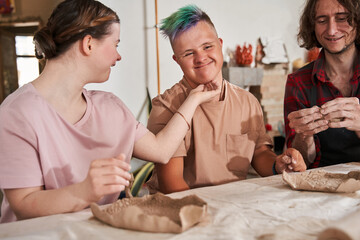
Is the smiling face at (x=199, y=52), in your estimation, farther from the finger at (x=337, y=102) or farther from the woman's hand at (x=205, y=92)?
the finger at (x=337, y=102)

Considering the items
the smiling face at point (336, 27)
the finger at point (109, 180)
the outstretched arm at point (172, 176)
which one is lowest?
the outstretched arm at point (172, 176)

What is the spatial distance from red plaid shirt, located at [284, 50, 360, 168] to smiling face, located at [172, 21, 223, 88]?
0.64 m

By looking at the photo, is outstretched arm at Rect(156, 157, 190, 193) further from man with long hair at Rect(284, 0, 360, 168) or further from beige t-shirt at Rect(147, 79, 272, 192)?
man with long hair at Rect(284, 0, 360, 168)

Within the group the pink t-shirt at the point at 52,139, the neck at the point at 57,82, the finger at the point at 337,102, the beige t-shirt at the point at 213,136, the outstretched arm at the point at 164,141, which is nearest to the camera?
the pink t-shirt at the point at 52,139

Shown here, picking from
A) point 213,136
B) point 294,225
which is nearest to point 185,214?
point 294,225

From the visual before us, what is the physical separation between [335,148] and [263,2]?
360 centimetres

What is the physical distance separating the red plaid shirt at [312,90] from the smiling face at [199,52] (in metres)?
0.64

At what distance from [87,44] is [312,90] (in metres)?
1.34

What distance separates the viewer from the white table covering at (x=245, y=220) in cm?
73

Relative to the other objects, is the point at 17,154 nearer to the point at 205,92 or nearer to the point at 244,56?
the point at 205,92

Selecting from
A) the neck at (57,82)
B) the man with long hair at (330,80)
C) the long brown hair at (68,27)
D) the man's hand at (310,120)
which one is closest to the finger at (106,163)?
the neck at (57,82)

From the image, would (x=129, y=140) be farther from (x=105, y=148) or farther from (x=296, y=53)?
(x=296, y=53)

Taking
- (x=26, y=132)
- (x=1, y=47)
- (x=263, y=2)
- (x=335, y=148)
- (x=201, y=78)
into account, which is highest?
(x=263, y=2)

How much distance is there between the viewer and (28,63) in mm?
4117
